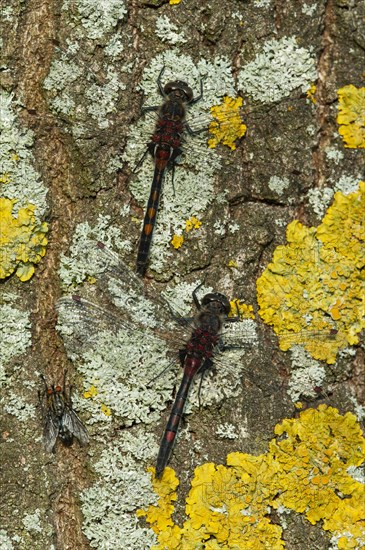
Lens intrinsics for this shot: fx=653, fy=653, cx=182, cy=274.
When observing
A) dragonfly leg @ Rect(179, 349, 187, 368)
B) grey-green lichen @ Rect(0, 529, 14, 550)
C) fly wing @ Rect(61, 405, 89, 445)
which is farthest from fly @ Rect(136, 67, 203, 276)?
grey-green lichen @ Rect(0, 529, 14, 550)

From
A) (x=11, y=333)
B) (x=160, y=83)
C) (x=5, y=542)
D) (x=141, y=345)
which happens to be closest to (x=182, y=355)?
(x=141, y=345)

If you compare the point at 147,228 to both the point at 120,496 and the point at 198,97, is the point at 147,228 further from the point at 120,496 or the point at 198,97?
the point at 120,496

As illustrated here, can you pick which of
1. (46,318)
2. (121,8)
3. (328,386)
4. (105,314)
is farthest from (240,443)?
(121,8)

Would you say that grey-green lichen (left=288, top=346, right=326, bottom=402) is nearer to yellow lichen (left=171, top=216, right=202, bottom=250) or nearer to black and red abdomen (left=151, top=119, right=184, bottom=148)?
yellow lichen (left=171, top=216, right=202, bottom=250)

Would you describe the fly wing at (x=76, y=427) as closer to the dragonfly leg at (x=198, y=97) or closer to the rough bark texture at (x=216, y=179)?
the rough bark texture at (x=216, y=179)

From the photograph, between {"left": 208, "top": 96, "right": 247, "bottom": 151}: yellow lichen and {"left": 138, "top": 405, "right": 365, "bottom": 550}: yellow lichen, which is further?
{"left": 208, "top": 96, "right": 247, "bottom": 151}: yellow lichen

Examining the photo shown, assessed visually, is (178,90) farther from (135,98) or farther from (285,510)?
(285,510)

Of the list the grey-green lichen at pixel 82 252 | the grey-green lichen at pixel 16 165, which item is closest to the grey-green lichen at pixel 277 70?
the grey-green lichen at pixel 82 252
